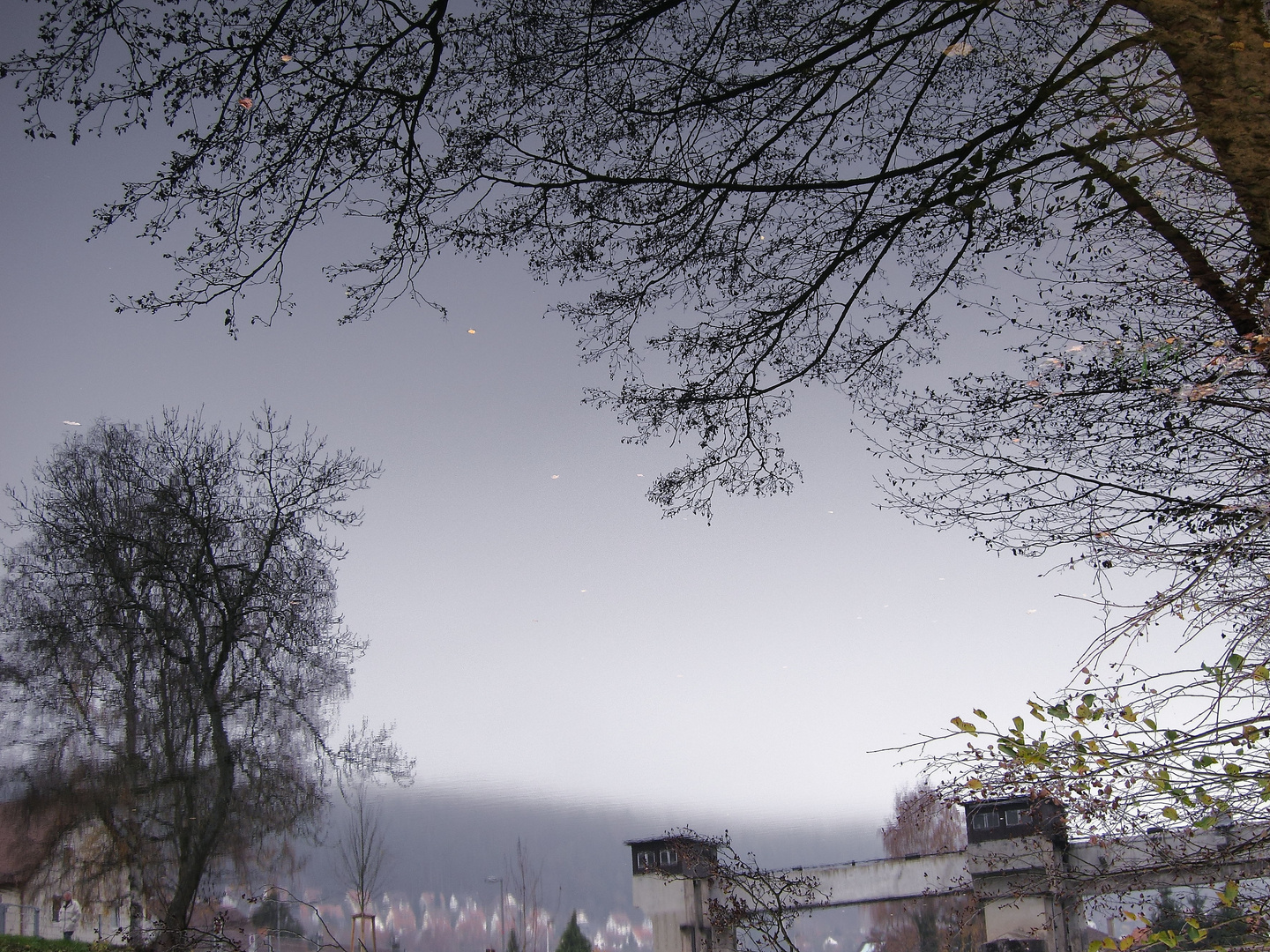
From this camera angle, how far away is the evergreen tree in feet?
16.5

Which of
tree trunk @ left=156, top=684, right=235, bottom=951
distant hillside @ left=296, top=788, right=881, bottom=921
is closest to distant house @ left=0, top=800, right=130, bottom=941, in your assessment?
tree trunk @ left=156, top=684, right=235, bottom=951

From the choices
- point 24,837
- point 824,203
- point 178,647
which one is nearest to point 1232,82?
point 824,203

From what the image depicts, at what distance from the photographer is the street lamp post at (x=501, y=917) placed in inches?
171

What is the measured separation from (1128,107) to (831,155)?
0.84 meters

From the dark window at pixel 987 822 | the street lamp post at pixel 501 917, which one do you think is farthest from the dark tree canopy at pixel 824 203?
the street lamp post at pixel 501 917

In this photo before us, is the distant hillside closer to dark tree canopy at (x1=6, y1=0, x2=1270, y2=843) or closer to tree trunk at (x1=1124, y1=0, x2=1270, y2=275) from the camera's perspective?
dark tree canopy at (x1=6, y1=0, x2=1270, y2=843)

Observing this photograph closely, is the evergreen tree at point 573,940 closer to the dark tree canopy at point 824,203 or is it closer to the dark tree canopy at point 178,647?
the dark tree canopy at point 178,647

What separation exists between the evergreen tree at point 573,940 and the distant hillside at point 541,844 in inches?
16.2

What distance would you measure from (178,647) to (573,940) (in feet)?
11.0

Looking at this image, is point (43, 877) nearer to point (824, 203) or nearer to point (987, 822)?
point (987, 822)

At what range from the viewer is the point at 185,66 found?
193cm

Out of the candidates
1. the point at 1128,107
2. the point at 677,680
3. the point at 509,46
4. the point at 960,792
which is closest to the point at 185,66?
the point at 509,46

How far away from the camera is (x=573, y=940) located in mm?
5344

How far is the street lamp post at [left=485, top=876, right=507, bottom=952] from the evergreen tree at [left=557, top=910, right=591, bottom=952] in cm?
52
